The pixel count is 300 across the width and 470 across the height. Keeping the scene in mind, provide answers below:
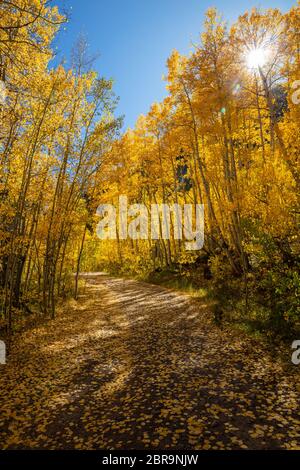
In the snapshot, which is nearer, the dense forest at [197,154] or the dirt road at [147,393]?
the dirt road at [147,393]

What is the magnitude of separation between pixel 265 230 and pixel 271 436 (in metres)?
6.37

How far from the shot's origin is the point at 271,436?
4398 mm

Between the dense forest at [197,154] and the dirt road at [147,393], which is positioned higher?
the dense forest at [197,154]

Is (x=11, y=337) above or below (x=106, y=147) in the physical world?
below

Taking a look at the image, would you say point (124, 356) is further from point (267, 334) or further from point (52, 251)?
point (52, 251)

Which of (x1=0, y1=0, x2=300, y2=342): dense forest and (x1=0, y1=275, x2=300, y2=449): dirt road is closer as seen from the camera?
(x1=0, y1=275, x2=300, y2=449): dirt road

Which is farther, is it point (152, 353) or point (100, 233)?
point (100, 233)

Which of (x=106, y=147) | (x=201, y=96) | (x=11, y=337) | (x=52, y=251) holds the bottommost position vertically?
(x=11, y=337)

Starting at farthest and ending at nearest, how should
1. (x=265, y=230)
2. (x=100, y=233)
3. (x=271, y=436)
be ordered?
1. (x=100, y=233)
2. (x=265, y=230)
3. (x=271, y=436)

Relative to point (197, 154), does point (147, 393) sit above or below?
below

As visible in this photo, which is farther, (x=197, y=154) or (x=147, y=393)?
(x=197, y=154)

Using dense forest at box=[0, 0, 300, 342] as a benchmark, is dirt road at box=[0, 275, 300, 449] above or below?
below
